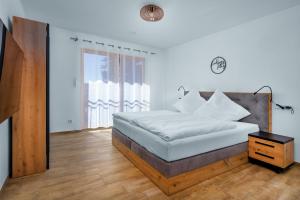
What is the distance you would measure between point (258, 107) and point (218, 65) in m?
1.39

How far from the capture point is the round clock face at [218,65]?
3.78 metres

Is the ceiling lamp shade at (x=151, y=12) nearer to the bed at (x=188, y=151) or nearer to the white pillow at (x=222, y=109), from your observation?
the bed at (x=188, y=151)

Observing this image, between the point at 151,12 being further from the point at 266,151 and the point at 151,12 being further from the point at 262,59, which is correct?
the point at 266,151

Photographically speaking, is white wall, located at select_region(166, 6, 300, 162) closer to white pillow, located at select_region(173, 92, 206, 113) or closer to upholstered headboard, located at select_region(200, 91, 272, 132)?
upholstered headboard, located at select_region(200, 91, 272, 132)

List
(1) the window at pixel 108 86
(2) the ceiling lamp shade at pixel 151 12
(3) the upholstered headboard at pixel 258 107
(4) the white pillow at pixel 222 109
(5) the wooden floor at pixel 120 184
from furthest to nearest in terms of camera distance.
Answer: (1) the window at pixel 108 86
(4) the white pillow at pixel 222 109
(3) the upholstered headboard at pixel 258 107
(2) the ceiling lamp shade at pixel 151 12
(5) the wooden floor at pixel 120 184

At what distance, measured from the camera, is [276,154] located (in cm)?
234

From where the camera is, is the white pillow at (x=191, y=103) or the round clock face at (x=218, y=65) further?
the white pillow at (x=191, y=103)

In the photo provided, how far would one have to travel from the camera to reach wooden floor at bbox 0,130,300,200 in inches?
70.3

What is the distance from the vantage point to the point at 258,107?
118 inches

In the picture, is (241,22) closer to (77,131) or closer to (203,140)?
(203,140)

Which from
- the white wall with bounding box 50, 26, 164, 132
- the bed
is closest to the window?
the white wall with bounding box 50, 26, 164, 132

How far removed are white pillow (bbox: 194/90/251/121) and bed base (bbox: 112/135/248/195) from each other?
810 millimetres

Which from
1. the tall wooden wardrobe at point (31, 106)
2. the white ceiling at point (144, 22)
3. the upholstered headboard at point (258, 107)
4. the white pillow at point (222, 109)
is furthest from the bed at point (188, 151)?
the white ceiling at point (144, 22)

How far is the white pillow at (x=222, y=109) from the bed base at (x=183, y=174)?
81cm
